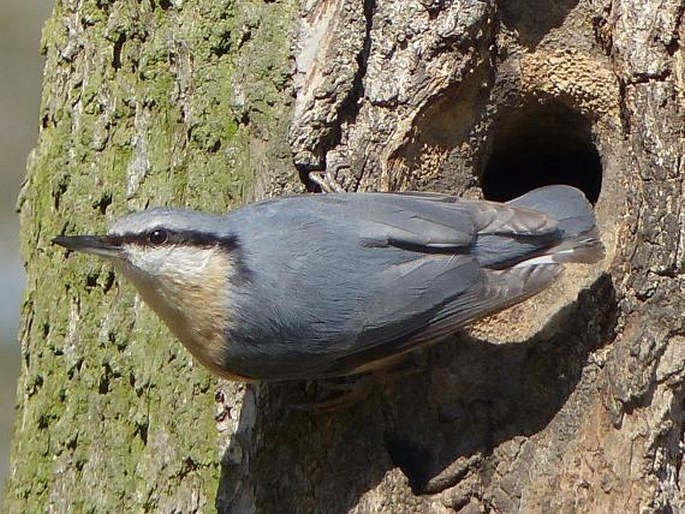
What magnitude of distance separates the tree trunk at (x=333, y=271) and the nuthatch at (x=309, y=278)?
0.55 ft

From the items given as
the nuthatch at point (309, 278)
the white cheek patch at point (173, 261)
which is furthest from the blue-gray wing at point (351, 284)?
the white cheek patch at point (173, 261)

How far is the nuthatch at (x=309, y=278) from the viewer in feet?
8.78

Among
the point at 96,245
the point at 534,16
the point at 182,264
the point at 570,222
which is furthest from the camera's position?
the point at 534,16

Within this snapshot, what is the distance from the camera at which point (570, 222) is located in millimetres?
2906

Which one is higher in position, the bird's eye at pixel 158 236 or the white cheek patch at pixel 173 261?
the bird's eye at pixel 158 236

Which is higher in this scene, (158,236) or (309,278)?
(158,236)

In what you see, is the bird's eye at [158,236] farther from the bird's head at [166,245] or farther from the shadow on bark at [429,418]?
the shadow on bark at [429,418]

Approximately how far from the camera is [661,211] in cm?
292

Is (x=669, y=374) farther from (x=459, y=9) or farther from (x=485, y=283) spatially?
(x=459, y=9)

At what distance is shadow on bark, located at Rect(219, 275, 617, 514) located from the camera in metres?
2.78

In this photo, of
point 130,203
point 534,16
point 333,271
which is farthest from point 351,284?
point 534,16

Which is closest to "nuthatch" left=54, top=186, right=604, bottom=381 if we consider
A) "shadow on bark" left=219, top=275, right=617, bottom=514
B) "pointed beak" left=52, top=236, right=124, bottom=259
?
"pointed beak" left=52, top=236, right=124, bottom=259

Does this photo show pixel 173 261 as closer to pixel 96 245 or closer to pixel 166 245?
pixel 166 245

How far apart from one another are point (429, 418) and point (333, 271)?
16.8 inches
